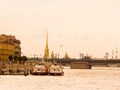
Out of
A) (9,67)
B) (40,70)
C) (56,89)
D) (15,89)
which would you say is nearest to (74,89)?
(56,89)

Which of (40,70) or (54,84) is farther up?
(40,70)

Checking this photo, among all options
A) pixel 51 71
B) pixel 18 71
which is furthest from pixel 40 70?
pixel 18 71

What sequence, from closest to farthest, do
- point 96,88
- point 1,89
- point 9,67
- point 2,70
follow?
point 1,89 < point 96,88 < point 2,70 < point 9,67

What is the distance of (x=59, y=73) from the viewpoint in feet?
447

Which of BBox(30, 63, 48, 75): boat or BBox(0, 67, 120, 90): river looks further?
BBox(30, 63, 48, 75): boat

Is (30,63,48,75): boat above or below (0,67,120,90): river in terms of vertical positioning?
above

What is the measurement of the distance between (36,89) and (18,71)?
66.9 meters

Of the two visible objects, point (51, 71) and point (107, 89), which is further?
point (51, 71)

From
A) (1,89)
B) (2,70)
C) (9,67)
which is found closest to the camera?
(1,89)

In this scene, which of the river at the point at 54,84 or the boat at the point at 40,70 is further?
the boat at the point at 40,70

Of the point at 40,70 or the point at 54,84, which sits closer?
the point at 54,84

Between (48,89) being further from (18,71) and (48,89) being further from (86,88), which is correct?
(18,71)

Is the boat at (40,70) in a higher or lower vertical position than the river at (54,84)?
higher

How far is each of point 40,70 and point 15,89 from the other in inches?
2220
